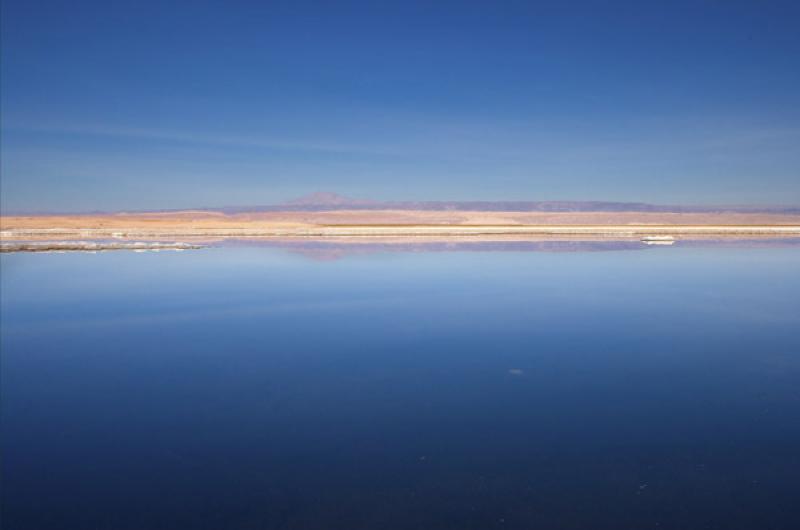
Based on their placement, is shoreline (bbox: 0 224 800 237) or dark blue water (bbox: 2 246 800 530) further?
shoreline (bbox: 0 224 800 237)

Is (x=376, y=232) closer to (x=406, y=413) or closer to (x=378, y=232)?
(x=378, y=232)

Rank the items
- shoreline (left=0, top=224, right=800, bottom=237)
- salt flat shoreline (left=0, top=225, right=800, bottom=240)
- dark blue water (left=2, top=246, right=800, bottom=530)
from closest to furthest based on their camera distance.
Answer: dark blue water (left=2, top=246, right=800, bottom=530)
shoreline (left=0, top=224, right=800, bottom=237)
salt flat shoreline (left=0, top=225, right=800, bottom=240)

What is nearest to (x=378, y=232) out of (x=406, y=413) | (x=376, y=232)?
(x=376, y=232)

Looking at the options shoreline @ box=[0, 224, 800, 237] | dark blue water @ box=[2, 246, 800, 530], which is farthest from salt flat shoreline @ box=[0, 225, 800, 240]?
dark blue water @ box=[2, 246, 800, 530]

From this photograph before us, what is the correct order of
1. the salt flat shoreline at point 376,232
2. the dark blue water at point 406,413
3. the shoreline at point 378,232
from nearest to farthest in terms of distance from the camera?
the dark blue water at point 406,413
the shoreline at point 378,232
the salt flat shoreline at point 376,232

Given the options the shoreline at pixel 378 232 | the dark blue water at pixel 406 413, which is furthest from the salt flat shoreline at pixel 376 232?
the dark blue water at pixel 406 413

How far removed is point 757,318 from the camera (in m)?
8.76

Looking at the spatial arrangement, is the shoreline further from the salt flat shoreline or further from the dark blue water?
the dark blue water

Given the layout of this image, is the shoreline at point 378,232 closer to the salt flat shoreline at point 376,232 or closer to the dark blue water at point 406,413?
the salt flat shoreline at point 376,232

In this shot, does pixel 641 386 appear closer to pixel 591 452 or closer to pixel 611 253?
pixel 591 452

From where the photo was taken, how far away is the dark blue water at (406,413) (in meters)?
3.77

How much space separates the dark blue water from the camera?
377 cm

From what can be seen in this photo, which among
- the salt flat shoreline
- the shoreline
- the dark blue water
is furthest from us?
the salt flat shoreline

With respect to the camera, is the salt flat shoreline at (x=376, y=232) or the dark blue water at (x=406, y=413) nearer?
the dark blue water at (x=406, y=413)
